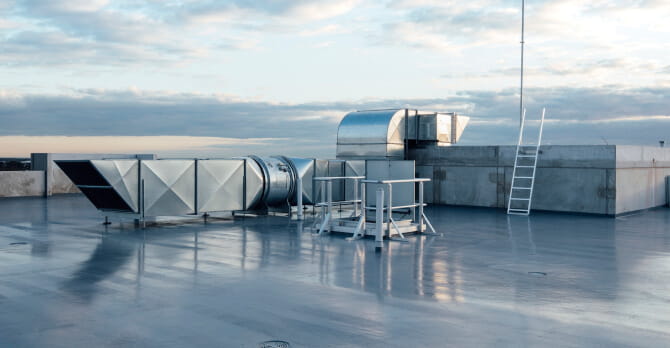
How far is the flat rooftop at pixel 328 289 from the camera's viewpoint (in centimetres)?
720

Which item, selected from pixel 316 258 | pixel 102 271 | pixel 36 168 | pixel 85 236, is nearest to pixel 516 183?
pixel 316 258

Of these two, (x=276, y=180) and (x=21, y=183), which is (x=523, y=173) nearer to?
(x=276, y=180)

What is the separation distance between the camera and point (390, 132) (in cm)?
2667

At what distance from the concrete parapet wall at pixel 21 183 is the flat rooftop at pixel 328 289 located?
14184 millimetres

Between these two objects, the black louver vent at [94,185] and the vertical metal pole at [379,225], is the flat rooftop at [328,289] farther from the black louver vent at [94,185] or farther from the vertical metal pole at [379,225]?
the black louver vent at [94,185]

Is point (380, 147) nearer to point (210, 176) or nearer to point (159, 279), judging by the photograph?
point (210, 176)

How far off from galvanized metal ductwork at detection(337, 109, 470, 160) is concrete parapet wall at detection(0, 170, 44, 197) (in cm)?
1524

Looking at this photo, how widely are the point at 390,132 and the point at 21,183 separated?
59.9 ft

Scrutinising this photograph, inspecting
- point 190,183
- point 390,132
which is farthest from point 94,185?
point 390,132

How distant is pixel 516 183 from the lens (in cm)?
2500

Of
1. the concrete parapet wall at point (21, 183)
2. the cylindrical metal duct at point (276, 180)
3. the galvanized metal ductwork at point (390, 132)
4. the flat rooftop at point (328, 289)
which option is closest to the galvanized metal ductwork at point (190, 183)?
the cylindrical metal duct at point (276, 180)

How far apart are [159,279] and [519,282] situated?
598 centimetres

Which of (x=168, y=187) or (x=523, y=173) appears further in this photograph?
(x=523, y=173)

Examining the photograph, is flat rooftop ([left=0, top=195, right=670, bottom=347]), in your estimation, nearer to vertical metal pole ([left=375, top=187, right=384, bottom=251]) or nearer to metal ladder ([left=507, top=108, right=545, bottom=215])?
vertical metal pole ([left=375, top=187, right=384, bottom=251])
